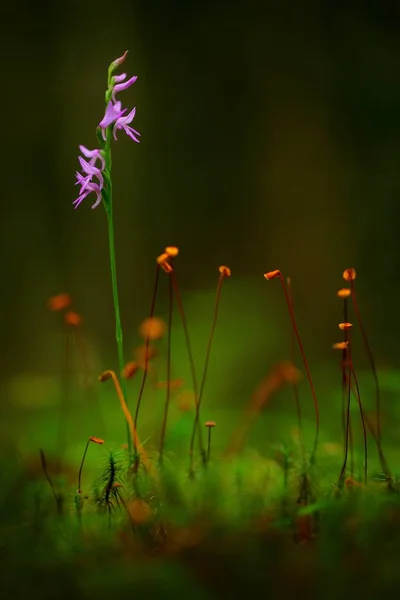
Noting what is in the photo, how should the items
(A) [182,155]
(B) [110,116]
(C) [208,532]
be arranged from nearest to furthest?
(C) [208,532]
(B) [110,116]
(A) [182,155]

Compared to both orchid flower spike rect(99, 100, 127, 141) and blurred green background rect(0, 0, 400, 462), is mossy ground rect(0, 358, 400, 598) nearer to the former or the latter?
orchid flower spike rect(99, 100, 127, 141)

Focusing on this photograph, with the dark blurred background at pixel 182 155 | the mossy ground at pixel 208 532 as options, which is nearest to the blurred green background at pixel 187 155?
the dark blurred background at pixel 182 155

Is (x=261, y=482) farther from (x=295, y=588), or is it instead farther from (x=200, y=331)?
(x=200, y=331)

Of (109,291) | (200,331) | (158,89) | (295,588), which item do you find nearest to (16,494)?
(295,588)

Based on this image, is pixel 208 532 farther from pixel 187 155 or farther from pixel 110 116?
pixel 187 155

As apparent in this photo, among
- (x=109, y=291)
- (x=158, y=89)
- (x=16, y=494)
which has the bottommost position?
(x=16, y=494)

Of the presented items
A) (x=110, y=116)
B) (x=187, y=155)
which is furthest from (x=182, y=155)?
(x=110, y=116)

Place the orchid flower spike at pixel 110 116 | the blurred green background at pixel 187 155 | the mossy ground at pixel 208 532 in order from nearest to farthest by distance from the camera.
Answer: the mossy ground at pixel 208 532, the orchid flower spike at pixel 110 116, the blurred green background at pixel 187 155

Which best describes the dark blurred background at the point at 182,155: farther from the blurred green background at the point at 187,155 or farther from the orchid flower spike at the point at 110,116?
the orchid flower spike at the point at 110,116
